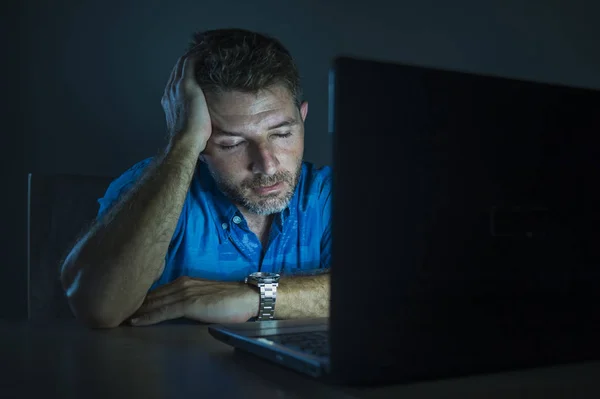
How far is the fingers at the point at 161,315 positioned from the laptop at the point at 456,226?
574 millimetres

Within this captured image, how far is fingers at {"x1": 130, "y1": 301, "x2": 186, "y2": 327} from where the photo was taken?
105 centimetres

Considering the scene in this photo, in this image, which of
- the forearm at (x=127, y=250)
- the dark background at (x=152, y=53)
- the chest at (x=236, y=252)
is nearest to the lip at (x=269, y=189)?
the chest at (x=236, y=252)

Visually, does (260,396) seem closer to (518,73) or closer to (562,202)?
(562,202)

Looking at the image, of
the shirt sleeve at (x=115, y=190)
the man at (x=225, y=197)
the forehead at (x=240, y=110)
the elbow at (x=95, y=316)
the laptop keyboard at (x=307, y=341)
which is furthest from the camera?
the forehead at (x=240, y=110)

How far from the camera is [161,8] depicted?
227 cm

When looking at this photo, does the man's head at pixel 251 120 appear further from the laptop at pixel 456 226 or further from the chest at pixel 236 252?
the laptop at pixel 456 226

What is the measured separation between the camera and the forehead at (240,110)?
60.9 inches

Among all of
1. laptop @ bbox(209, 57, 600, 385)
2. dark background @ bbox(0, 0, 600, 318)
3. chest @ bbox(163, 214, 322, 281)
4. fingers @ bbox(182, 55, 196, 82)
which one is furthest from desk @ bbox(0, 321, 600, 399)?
dark background @ bbox(0, 0, 600, 318)

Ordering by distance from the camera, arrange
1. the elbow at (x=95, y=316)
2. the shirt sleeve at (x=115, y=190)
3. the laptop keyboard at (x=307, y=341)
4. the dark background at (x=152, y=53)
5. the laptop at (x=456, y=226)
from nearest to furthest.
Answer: the laptop at (x=456, y=226) < the laptop keyboard at (x=307, y=341) < the elbow at (x=95, y=316) < the shirt sleeve at (x=115, y=190) < the dark background at (x=152, y=53)

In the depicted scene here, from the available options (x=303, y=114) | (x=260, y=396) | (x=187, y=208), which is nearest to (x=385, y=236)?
(x=260, y=396)

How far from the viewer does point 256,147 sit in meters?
1.56

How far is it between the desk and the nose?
826 mm

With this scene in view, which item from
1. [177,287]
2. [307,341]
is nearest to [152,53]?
[177,287]

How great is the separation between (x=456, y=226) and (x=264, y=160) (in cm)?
112
